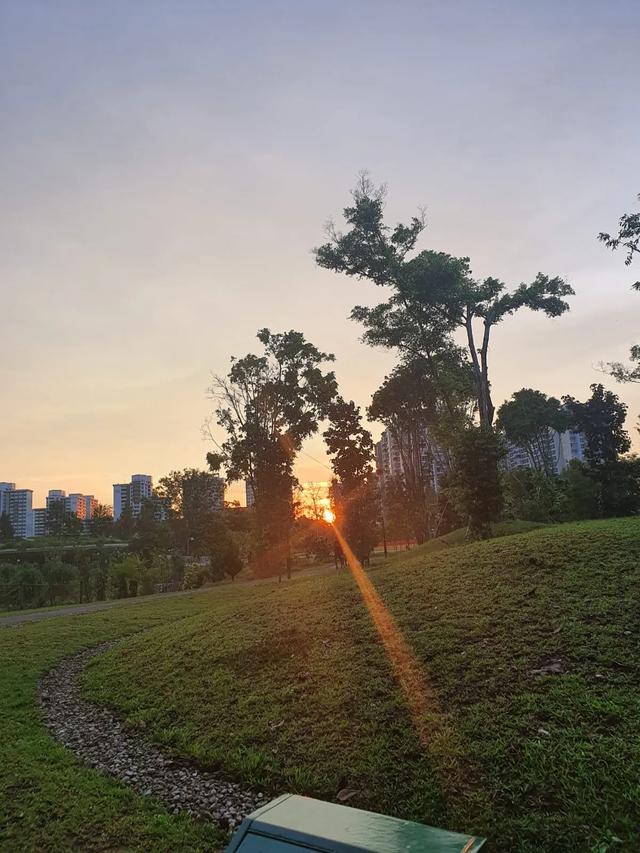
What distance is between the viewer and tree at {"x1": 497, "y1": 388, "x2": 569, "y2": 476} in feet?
167

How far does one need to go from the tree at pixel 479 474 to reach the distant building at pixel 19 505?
121 meters

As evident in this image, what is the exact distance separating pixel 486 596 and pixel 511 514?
1724 cm

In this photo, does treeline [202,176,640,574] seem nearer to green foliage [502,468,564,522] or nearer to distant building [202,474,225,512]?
green foliage [502,468,564,522]

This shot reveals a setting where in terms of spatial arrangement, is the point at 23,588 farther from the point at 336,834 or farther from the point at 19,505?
the point at 19,505

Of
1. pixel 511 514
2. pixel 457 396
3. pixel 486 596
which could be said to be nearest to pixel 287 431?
Answer: pixel 457 396

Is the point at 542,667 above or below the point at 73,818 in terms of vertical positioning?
above

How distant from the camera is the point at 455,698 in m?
6.38

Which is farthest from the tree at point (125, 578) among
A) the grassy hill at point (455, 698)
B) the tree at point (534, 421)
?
the tree at point (534, 421)

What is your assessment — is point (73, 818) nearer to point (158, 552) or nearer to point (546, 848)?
point (546, 848)

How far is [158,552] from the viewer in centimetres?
4959

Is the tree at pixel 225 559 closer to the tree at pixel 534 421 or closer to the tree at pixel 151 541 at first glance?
the tree at pixel 151 541

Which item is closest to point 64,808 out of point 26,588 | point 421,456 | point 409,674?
point 409,674

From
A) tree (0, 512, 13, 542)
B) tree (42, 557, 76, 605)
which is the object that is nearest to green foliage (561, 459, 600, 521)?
tree (42, 557, 76, 605)

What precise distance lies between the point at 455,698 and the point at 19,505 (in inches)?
5435
